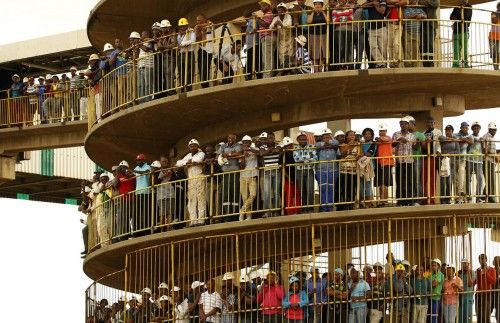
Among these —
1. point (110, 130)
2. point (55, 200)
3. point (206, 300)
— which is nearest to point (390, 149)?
point (206, 300)

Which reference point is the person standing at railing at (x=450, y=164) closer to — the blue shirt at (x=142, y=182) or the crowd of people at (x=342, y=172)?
the crowd of people at (x=342, y=172)

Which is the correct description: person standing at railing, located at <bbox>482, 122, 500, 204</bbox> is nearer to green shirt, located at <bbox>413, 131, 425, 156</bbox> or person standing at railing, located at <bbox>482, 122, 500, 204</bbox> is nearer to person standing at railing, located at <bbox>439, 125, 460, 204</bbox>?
person standing at railing, located at <bbox>439, 125, 460, 204</bbox>

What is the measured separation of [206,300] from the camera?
43.3m

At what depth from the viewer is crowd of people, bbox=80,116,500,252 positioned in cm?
4350

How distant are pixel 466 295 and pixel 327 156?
3932 millimetres

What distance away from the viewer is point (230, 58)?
1789 inches

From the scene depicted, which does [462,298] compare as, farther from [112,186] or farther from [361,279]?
[112,186]

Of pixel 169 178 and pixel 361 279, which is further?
pixel 169 178

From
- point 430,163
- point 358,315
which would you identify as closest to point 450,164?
point 430,163

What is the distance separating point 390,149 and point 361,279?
2916mm

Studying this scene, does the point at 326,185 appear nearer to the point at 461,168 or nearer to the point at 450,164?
the point at 450,164

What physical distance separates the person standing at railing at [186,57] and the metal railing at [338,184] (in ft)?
6.99

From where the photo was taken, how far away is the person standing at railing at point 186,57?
45938mm

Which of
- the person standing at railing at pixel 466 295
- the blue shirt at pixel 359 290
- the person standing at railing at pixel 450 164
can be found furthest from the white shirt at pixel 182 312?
the person standing at railing at pixel 450 164
